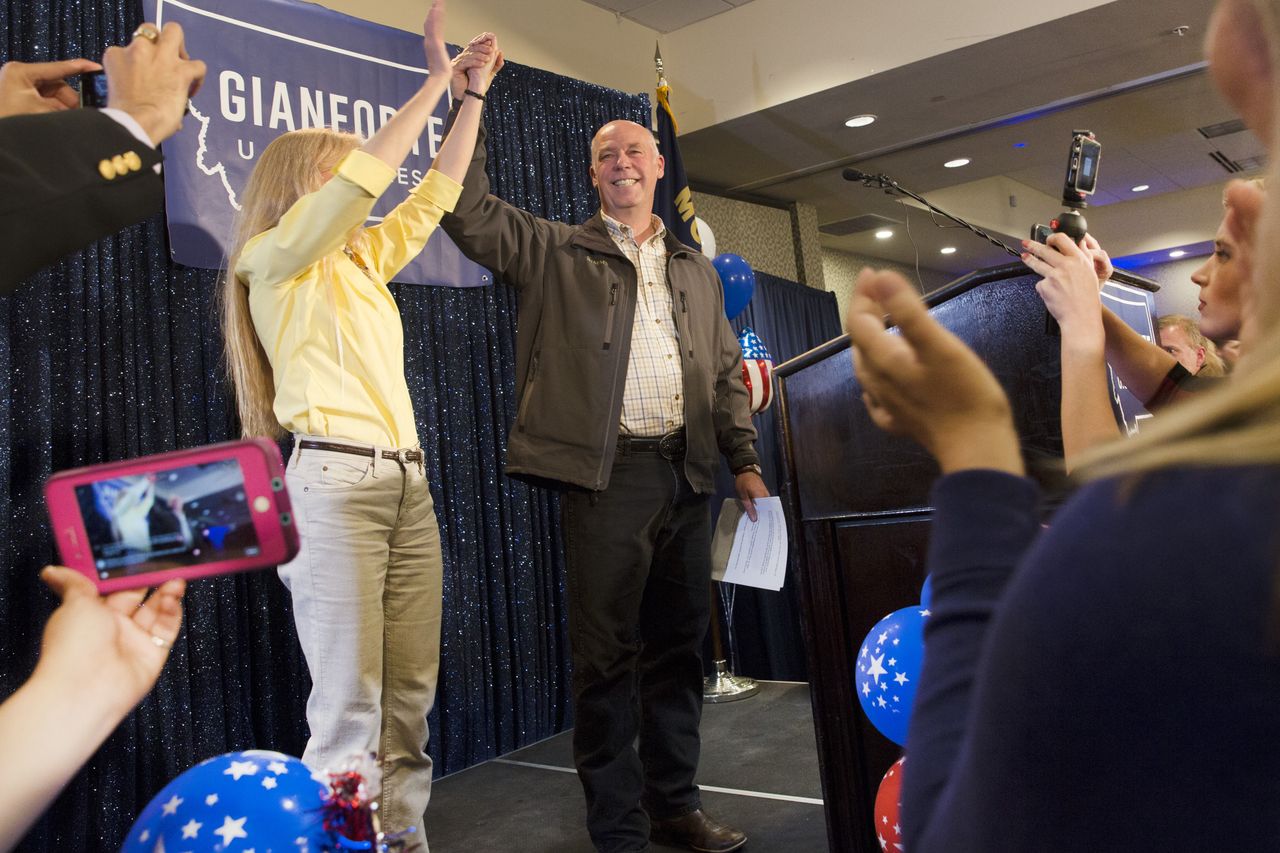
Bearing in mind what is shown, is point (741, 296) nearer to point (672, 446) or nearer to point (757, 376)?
point (757, 376)

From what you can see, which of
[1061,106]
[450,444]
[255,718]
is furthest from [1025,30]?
[255,718]

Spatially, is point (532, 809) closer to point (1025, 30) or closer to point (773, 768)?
point (773, 768)

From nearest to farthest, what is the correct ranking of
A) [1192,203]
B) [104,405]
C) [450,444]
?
[104,405]
[450,444]
[1192,203]

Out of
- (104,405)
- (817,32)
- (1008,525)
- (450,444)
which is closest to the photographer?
(1008,525)

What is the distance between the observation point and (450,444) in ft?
11.3

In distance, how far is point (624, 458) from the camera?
88.0 inches

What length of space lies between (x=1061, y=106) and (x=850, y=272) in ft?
11.3

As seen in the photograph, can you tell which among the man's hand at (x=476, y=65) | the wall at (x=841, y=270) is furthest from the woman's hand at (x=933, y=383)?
the wall at (x=841, y=270)

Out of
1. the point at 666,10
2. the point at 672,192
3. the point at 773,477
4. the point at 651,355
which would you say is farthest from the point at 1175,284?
the point at 651,355

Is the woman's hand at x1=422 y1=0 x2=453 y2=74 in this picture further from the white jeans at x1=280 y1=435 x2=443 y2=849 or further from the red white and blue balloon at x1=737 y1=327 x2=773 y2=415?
the red white and blue balloon at x1=737 y1=327 x2=773 y2=415

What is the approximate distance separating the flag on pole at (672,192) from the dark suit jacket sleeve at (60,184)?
3345 millimetres

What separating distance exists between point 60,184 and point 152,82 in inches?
5.9

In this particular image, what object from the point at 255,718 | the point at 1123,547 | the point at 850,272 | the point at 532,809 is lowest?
the point at 532,809

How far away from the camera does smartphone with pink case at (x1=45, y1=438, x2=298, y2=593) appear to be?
0.65 meters
